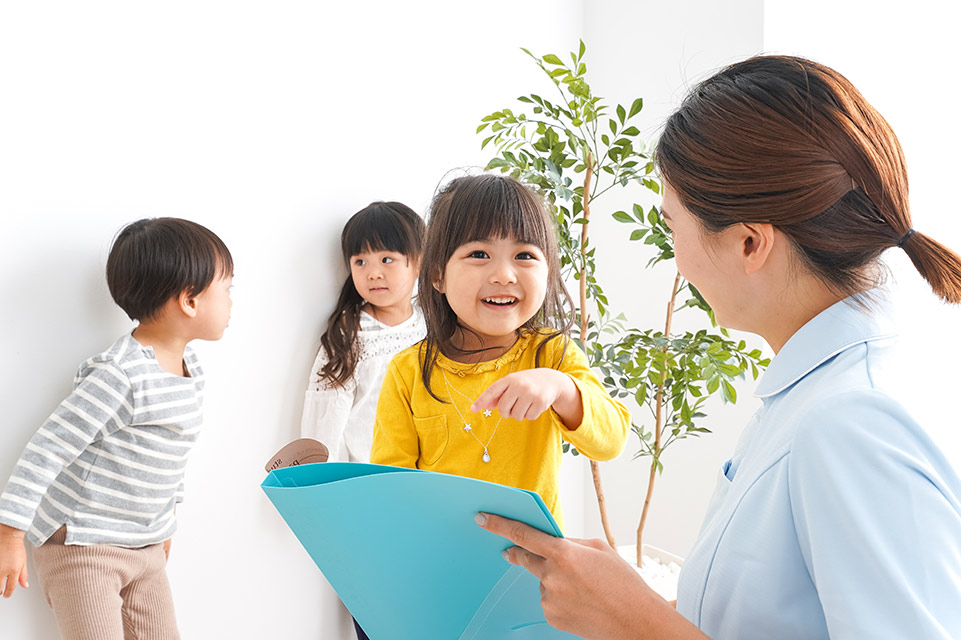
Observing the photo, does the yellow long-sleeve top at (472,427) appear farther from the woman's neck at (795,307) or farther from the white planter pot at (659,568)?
the white planter pot at (659,568)

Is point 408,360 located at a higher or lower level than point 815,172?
lower

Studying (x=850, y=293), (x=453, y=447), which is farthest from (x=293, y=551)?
(x=850, y=293)

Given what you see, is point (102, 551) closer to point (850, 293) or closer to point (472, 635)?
point (472, 635)

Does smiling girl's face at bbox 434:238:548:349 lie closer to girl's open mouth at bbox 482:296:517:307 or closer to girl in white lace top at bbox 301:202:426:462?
girl's open mouth at bbox 482:296:517:307

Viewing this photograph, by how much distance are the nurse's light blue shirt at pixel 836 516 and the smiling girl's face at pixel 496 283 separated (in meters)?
0.65

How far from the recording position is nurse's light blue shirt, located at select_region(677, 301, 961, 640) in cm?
58

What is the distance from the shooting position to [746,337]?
2688 millimetres

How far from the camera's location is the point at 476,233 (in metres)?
1.42

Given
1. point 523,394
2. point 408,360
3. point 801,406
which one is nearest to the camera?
point 801,406

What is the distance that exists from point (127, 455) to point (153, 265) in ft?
1.35

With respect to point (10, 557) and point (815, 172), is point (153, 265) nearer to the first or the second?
point (10, 557)

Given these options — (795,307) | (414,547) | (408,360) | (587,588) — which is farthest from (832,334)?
(408,360)

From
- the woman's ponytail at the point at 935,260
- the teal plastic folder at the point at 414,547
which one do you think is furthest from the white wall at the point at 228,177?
the woman's ponytail at the point at 935,260

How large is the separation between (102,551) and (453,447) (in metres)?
0.81
